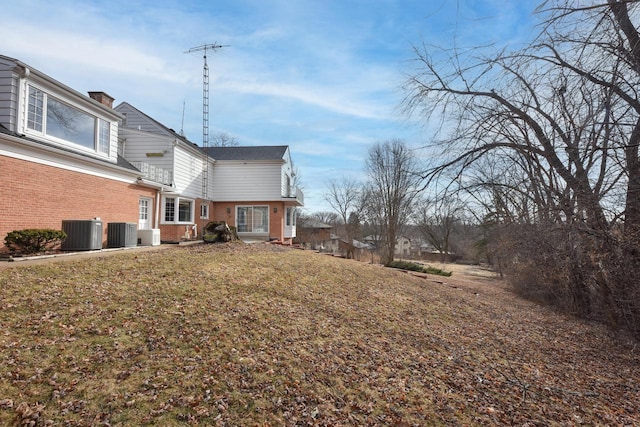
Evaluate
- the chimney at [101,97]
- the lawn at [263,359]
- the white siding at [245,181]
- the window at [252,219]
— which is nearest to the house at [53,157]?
the chimney at [101,97]

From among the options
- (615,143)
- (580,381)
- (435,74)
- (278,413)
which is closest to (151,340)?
(278,413)

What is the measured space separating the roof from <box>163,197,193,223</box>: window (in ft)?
15.3

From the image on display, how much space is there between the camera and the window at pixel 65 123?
9.30 metres

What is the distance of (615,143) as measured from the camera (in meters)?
5.74

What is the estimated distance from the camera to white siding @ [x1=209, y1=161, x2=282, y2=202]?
20625 mm

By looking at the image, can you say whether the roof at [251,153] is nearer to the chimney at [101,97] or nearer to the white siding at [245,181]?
the white siding at [245,181]

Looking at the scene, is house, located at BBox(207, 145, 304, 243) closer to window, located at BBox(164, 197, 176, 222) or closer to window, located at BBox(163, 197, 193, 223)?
window, located at BBox(163, 197, 193, 223)

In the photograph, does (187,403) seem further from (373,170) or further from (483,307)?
(373,170)

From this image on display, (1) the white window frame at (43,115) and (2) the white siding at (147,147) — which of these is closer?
(1) the white window frame at (43,115)

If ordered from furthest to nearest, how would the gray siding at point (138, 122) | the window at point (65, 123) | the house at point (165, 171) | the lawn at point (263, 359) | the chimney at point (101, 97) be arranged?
1. the gray siding at point (138, 122)
2. the house at point (165, 171)
3. the chimney at point (101, 97)
4. the window at point (65, 123)
5. the lawn at point (263, 359)

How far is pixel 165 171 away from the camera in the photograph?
52.9 feet

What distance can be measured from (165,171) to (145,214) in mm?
2634

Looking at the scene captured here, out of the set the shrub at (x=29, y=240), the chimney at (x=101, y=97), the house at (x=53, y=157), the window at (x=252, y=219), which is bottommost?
the shrub at (x=29, y=240)

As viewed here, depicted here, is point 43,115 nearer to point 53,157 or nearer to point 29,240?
point 53,157
